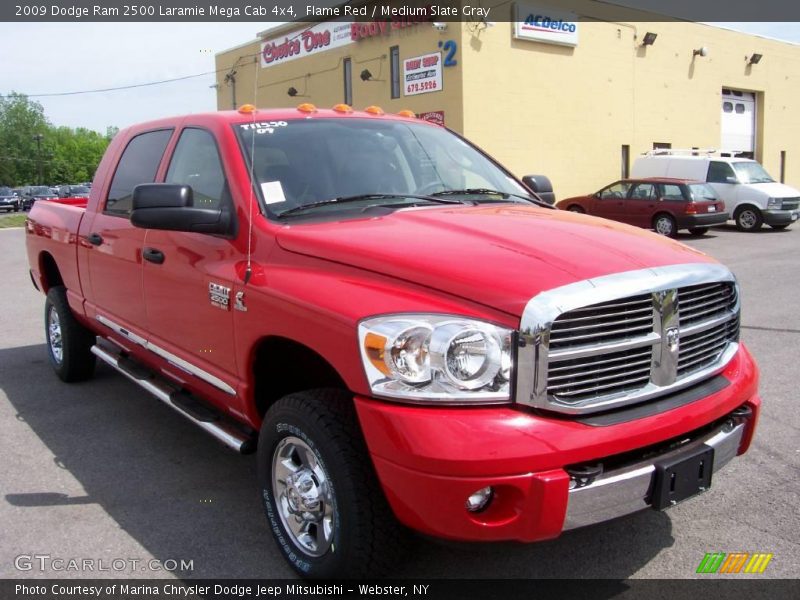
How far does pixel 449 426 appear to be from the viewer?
2.38 metres

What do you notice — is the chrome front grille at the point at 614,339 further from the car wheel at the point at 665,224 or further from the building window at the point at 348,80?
the building window at the point at 348,80

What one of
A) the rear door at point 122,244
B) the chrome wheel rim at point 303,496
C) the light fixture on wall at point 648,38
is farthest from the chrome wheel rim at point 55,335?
the light fixture on wall at point 648,38

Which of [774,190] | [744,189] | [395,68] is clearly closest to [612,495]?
[744,189]

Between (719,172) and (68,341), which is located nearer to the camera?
(68,341)

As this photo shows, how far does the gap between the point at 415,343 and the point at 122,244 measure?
266 centimetres

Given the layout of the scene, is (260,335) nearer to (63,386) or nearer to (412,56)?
(63,386)

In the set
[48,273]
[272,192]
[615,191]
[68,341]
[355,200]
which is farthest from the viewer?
[615,191]

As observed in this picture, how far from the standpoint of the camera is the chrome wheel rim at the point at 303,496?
9.41 feet

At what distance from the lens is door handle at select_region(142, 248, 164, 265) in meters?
3.94

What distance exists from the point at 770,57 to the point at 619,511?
33.1 m

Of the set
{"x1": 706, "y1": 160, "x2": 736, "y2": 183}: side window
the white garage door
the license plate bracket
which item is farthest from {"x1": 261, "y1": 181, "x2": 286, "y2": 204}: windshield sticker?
the white garage door

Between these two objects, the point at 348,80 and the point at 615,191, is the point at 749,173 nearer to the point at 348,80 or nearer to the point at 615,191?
the point at 615,191

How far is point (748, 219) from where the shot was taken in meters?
20.0

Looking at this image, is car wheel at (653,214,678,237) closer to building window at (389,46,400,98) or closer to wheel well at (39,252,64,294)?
building window at (389,46,400,98)
